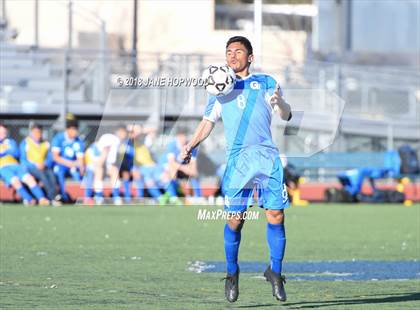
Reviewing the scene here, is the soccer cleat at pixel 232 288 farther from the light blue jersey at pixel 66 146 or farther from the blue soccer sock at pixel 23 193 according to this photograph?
the light blue jersey at pixel 66 146

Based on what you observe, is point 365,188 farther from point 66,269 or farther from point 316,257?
point 66,269

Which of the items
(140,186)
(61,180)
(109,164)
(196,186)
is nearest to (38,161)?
(61,180)

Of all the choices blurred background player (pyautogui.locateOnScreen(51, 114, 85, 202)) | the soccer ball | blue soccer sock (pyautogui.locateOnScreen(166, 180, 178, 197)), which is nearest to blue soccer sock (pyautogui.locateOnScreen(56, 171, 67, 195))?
blurred background player (pyautogui.locateOnScreen(51, 114, 85, 202))

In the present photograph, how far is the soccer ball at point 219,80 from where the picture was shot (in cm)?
831

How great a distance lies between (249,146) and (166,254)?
14.2ft

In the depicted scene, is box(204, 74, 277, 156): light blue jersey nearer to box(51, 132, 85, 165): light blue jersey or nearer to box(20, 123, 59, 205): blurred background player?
box(20, 123, 59, 205): blurred background player

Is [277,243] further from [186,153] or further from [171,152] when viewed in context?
[171,152]

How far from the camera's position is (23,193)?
22500mm

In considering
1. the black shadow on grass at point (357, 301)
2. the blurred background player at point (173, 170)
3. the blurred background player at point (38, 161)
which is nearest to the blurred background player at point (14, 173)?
the blurred background player at point (38, 161)

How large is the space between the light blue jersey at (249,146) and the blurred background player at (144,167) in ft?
50.2

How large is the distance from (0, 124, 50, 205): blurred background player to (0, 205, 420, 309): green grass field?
983 millimetres

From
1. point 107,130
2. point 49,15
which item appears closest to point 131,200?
point 107,130

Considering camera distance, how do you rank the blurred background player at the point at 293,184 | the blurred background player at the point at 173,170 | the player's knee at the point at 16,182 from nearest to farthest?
the player's knee at the point at 16,182, the blurred background player at the point at 293,184, the blurred background player at the point at 173,170

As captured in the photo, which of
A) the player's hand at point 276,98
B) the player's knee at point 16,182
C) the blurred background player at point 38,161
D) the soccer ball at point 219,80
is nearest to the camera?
the soccer ball at point 219,80
